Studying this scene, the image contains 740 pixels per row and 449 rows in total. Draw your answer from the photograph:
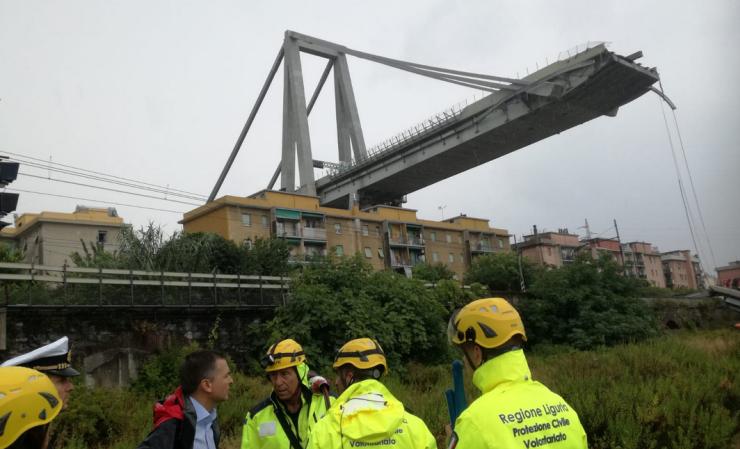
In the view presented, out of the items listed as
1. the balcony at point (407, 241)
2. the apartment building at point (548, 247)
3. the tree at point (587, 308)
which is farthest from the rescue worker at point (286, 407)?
the apartment building at point (548, 247)

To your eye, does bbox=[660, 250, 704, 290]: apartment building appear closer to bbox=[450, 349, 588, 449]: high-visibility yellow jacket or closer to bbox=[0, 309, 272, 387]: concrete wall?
bbox=[0, 309, 272, 387]: concrete wall

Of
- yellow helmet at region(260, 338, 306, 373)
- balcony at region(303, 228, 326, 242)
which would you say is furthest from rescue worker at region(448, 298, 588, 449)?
balcony at region(303, 228, 326, 242)

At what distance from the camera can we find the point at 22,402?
69.4 inches

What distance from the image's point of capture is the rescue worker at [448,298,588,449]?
6.86ft

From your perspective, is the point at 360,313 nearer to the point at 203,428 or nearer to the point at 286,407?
the point at 286,407

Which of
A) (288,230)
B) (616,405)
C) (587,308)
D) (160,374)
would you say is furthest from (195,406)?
(288,230)

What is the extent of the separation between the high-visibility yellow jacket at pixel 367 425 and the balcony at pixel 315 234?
1709 inches

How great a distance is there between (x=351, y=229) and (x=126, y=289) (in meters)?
36.5

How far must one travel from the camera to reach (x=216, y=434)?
3.25 meters

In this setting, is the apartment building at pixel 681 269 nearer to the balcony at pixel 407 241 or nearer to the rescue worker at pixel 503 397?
the balcony at pixel 407 241

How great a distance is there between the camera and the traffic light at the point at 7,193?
10.1 metres

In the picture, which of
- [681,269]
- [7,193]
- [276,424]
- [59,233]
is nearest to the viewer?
[276,424]

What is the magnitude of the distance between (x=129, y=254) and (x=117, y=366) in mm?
7200

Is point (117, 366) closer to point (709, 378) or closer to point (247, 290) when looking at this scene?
point (247, 290)
